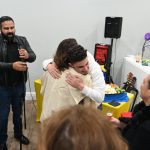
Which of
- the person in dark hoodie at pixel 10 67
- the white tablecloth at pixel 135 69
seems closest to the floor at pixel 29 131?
the person in dark hoodie at pixel 10 67

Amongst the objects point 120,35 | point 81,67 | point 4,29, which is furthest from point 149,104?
point 120,35

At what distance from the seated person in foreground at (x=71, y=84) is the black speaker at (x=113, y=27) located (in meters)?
1.93

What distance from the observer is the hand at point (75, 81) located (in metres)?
1.77

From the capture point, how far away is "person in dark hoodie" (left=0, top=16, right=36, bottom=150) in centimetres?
232

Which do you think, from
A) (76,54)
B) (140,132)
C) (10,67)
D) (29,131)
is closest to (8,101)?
(10,67)

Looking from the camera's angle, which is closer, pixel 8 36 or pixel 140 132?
pixel 140 132

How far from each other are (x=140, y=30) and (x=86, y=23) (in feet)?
2.86

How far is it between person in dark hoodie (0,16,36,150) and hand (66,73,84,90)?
670 millimetres

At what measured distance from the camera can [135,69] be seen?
3.33 meters

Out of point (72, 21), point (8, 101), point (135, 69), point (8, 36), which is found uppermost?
point (72, 21)

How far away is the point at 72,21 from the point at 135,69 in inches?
46.7

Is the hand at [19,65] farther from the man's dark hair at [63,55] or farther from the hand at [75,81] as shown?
the hand at [75,81]

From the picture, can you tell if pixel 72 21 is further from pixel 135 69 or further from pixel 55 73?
pixel 55 73

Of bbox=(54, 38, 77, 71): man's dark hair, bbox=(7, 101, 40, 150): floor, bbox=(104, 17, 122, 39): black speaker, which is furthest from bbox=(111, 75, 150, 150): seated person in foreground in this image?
bbox=(104, 17, 122, 39): black speaker
